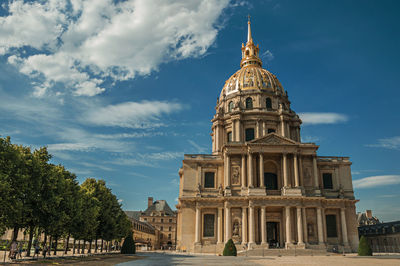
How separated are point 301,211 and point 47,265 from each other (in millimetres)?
37244

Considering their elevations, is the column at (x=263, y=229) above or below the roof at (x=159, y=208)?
below

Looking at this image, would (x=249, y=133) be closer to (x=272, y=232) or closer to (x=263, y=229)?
(x=272, y=232)

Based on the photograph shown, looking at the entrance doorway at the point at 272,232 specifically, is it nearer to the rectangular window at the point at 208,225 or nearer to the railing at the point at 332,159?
the rectangular window at the point at 208,225

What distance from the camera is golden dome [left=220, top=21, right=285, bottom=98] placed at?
67.6 metres

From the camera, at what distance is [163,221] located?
360 feet

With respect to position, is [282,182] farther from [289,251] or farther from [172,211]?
[172,211]

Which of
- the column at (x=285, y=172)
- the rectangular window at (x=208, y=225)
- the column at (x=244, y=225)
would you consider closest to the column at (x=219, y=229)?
the rectangular window at (x=208, y=225)

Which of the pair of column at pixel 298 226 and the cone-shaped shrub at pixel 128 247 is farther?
the pair of column at pixel 298 226

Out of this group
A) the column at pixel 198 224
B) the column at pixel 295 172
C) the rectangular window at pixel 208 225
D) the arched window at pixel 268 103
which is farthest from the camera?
the arched window at pixel 268 103

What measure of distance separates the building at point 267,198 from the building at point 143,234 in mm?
26164

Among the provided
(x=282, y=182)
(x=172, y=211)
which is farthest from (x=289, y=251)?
(x=172, y=211)

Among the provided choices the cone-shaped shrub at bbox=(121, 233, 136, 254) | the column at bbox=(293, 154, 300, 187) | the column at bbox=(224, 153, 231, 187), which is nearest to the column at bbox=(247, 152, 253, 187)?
the column at bbox=(224, 153, 231, 187)

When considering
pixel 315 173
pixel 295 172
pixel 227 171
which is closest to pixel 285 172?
pixel 295 172

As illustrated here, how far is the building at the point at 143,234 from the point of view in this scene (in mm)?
80250
